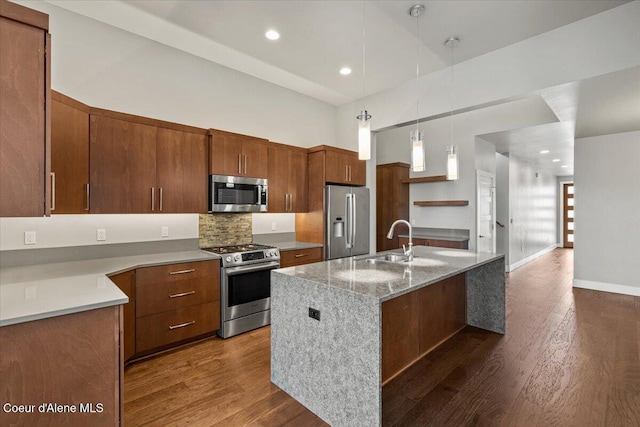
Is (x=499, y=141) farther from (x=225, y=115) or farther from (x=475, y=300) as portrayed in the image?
(x=225, y=115)

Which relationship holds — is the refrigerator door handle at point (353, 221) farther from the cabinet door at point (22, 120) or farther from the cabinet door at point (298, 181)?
the cabinet door at point (22, 120)

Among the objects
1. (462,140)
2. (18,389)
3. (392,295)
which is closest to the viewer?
(18,389)

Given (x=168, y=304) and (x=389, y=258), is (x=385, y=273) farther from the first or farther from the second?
(x=168, y=304)

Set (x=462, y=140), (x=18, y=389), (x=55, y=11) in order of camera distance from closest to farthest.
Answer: (x=18, y=389), (x=55, y=11), (x=462, y=140)

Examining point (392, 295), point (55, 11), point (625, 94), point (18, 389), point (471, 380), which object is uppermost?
point (55, 11)

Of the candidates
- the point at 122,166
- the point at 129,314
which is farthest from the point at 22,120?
the point at 129,314

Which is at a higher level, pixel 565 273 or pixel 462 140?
pixel 462 140

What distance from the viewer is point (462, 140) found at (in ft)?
17.8

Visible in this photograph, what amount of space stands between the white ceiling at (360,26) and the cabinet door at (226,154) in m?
0.97

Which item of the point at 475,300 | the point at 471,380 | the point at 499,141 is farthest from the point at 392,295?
the point at 499,141

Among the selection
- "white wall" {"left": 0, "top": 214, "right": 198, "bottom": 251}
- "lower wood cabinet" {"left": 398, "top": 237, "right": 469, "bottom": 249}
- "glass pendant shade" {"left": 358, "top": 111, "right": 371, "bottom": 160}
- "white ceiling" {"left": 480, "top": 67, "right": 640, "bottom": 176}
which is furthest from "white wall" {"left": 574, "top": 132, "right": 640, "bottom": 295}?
"white wall" {"left": 0, "top": 214, "right": 198, "bottom": 251}

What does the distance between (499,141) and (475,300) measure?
3.58 metres

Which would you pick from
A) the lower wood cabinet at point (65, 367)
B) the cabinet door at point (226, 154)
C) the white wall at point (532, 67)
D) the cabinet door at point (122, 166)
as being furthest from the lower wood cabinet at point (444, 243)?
the lower wood cabinet at point (65, 367)

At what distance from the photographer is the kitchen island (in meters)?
1.73
